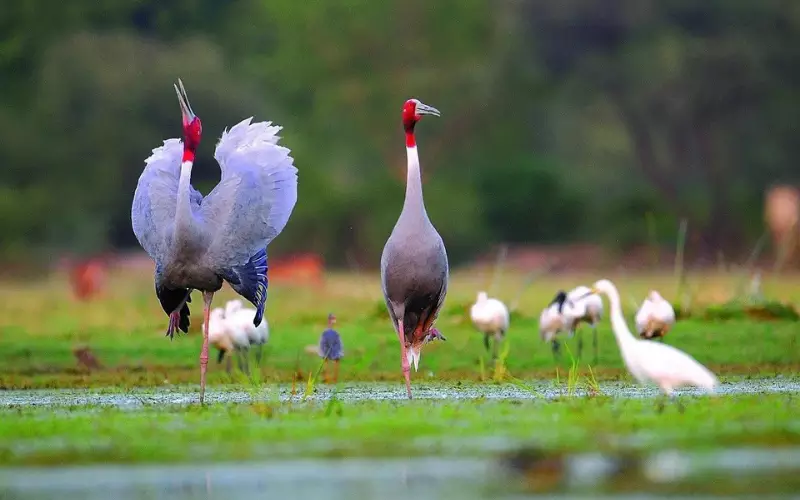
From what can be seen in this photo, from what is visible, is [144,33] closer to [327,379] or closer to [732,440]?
[327,379]

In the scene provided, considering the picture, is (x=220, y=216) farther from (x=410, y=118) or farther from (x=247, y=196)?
(x=410, y=118)

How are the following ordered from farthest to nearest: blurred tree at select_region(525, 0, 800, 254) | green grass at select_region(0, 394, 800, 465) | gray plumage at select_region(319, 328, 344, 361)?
blurred tree at select_region(525, 0, 800, 254) < gray plumage at select_region(319, 328, 344, 361) < green grass at select_region(0, 394, 800, 465)

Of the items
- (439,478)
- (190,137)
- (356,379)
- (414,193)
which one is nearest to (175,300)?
(190,137)

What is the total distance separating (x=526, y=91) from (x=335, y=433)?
29.1 m

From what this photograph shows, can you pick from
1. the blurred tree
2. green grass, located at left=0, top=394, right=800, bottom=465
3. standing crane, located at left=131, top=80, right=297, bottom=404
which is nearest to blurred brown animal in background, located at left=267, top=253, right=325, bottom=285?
the blurred tree

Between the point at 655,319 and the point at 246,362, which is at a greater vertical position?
the point at 655,319

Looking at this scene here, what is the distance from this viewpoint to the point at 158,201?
41.4 feet

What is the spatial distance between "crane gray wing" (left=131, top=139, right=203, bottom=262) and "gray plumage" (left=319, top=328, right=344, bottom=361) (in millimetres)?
1981

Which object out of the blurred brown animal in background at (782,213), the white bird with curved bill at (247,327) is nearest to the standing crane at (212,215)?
the white bird with curved bill at (247,327)

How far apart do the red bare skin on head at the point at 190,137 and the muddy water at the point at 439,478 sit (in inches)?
175

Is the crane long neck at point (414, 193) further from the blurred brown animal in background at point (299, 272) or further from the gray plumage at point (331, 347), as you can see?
the blurred brown animal in background at point (299, 272)

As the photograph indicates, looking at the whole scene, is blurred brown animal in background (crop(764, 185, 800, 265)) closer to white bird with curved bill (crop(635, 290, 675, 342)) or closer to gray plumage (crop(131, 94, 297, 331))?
white bird with curved bill (crop(635, 290, 675, 342))

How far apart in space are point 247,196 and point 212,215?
316 millimetres

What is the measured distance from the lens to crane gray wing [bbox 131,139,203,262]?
12.5m
